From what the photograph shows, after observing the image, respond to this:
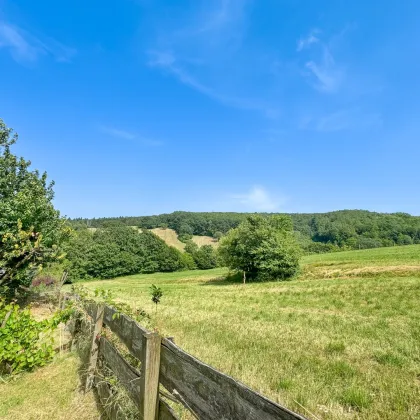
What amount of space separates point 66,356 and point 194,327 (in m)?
3.86

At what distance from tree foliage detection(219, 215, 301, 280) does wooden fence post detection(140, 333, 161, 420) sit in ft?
109

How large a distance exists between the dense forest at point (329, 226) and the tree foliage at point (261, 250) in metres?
57.1

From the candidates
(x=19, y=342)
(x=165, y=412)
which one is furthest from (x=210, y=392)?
(x=19, y=342)

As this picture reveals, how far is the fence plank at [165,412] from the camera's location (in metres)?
2.71

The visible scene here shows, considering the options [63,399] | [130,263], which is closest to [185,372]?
[63,399]

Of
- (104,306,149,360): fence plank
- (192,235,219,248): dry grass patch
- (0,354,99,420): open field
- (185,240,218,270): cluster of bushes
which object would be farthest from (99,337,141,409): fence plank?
(192,235,219,248): dry grass patch

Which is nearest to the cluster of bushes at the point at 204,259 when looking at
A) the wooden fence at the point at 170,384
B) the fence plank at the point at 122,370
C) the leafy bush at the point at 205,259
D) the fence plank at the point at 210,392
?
the leafy bush at the point at 205,259

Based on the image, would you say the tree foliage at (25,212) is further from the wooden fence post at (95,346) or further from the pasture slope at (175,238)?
the pasture slope at (175,238)

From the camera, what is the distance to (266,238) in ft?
121

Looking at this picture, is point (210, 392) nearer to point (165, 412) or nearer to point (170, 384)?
point (170, 384)

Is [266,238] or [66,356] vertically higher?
[266,238]

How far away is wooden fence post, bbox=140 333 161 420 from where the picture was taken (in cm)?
294

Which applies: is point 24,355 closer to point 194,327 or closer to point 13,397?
point 13,397

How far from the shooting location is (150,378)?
297 cm
